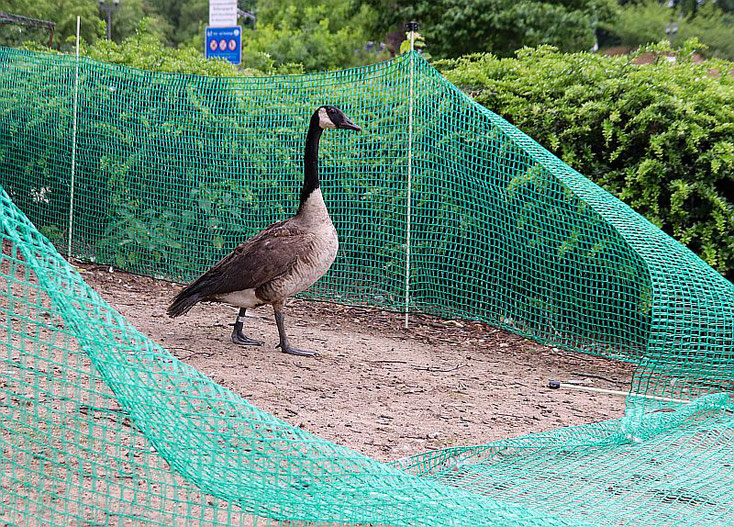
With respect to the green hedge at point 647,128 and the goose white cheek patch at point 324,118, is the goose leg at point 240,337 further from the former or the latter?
the green hedge at point 647,128

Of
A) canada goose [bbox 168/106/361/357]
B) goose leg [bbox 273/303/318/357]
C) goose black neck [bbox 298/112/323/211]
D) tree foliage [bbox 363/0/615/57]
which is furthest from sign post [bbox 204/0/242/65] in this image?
goose leg [bbox 273/303/318/357]

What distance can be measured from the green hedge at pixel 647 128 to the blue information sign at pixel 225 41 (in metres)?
8.02

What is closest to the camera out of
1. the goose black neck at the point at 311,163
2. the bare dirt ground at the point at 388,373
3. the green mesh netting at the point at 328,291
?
the green mesh netting at the point at 328,291

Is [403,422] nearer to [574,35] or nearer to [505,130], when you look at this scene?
[505,130]

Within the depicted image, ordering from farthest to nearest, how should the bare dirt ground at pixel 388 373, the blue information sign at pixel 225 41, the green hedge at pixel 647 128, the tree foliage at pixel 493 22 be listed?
1. the tree foliage at pixel 493 22
2. the blue information sign at pixel 225 41
3. the green hedge at pixel 647 128
4. the bare dirt ground at pixel 388 373

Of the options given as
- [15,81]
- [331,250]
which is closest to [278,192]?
[331,250]

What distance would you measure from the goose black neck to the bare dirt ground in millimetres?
1102

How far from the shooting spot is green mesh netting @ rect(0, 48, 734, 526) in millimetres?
2936

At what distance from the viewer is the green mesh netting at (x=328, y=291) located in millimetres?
2936

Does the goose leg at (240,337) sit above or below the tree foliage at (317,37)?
below

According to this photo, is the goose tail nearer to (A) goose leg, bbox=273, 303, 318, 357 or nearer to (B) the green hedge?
(A) goose leg, bbox=273, 303, 318, 357

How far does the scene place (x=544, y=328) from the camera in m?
6.71

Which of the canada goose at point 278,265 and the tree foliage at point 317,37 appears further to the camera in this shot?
the tree foliage at point 317,37

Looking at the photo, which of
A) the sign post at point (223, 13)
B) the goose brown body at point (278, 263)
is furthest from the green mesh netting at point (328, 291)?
the sign post at point (223, 13)
